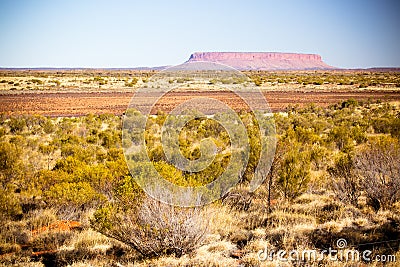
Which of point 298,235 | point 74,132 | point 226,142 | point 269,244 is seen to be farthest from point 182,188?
point 74,132

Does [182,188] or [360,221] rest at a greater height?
[182,188]

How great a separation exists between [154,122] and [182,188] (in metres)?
16.0

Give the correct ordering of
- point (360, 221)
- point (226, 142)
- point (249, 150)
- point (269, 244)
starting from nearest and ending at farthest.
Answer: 1. point (269, 244)
2. point (360, 221)
3. point (249, 150)
4. point (226, 142)

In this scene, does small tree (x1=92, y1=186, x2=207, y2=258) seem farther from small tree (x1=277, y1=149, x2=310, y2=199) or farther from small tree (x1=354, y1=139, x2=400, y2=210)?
small tree (x1=354, y1=139, x2=400, y2=210)

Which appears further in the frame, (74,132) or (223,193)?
(74,132)

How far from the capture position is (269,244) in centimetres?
600

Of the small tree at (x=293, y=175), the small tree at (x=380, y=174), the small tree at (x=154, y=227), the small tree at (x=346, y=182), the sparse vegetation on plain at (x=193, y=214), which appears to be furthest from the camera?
the small tree at (x=293, y=175)

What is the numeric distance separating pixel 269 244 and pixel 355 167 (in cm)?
390

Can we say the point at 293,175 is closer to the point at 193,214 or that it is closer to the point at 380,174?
the point at 380,174

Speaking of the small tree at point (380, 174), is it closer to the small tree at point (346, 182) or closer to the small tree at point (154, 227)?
the small tree at point (346, 182)

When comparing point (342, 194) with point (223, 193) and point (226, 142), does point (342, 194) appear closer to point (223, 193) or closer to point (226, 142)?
point (223, 193)

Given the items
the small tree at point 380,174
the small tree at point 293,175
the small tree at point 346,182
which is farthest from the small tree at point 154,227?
the small tree at point 380,174

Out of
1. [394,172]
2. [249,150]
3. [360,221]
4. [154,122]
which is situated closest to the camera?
[360,221]

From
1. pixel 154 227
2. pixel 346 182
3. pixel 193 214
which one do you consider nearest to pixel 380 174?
pixel 346 182
